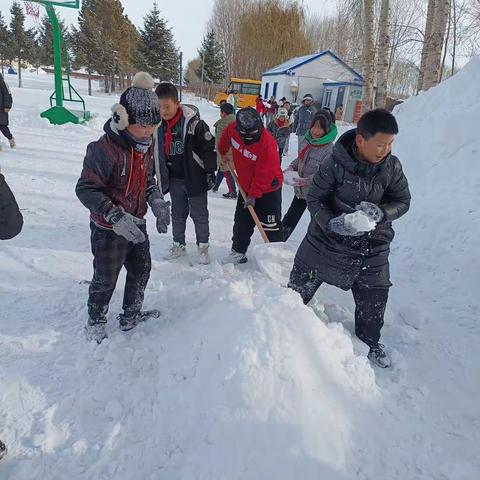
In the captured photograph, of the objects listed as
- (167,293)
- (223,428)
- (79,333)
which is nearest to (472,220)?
(167,293)

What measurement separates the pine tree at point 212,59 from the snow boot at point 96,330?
38.6 meters

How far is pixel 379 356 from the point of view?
266 cm

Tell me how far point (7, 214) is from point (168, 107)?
1947 millimetres

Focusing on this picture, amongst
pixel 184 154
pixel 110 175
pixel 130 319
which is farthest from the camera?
pixel 184 154

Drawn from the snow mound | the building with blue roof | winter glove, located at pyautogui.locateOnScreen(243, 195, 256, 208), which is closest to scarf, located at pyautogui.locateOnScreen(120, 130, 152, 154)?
winter glove, located at pyautogui.locateOnScreen(243, 195, 256, 208)

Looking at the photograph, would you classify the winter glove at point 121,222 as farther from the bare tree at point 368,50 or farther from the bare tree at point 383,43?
the bare tree at point 368,50

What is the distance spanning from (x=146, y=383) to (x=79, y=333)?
2.40ft

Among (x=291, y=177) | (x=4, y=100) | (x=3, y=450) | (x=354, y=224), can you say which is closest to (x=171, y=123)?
(x=291, y=177)

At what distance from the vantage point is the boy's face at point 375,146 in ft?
7.29

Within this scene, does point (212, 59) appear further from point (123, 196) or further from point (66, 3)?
point (123, 196)

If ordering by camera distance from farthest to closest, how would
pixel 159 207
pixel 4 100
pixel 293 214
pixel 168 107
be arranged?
1. pixel 4 100
2. pixel 293 214
3. pixel 168 107
4. pixel 159 207

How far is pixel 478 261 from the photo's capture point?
3.65 metres

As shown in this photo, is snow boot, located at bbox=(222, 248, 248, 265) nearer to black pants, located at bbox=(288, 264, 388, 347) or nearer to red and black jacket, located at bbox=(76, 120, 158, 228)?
black pants, located at bbox=(288, 264, 388, 347)

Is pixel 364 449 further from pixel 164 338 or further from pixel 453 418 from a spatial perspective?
pixel 164 338
